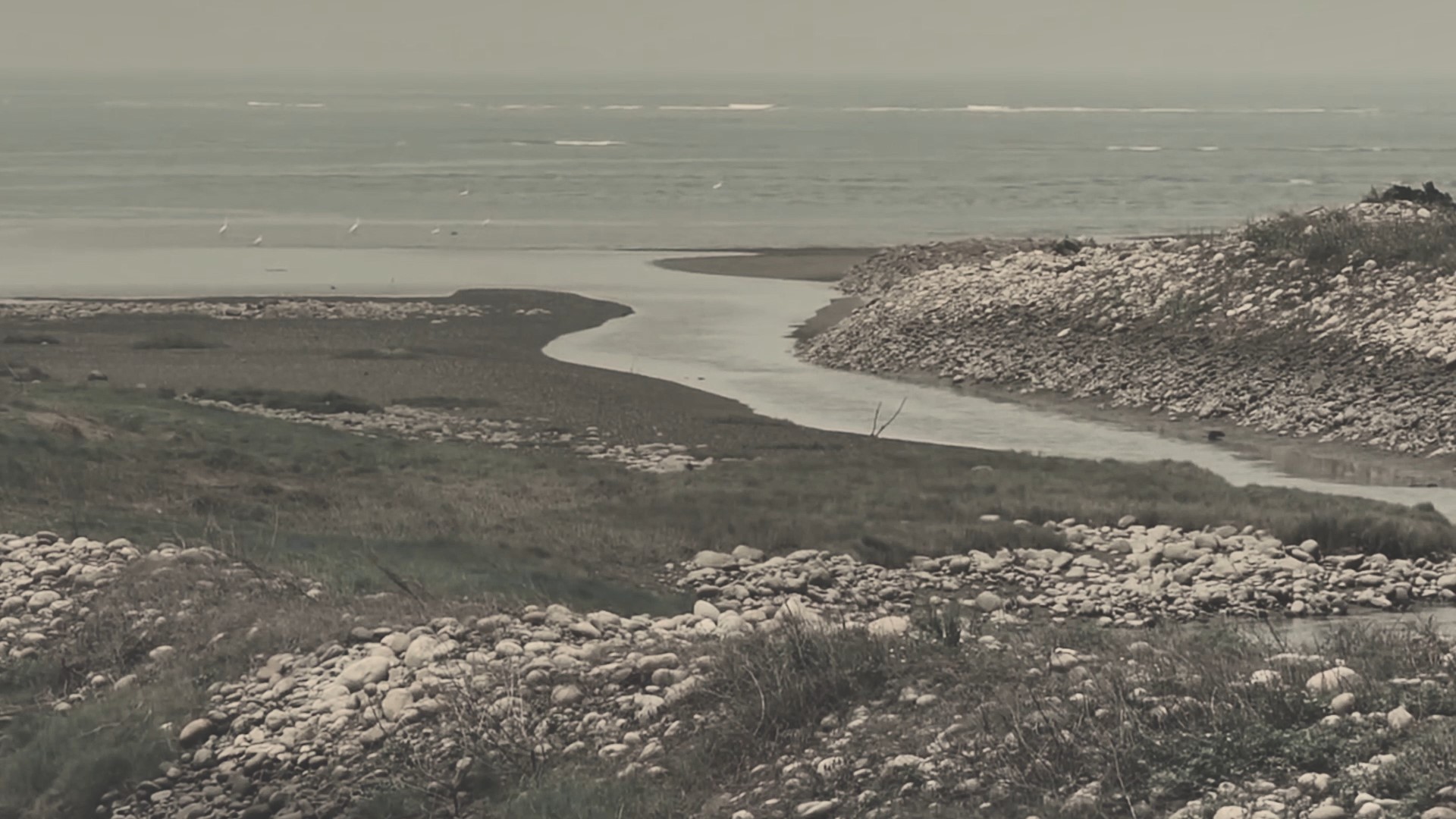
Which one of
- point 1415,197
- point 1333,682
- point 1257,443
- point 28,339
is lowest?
point 1257,443

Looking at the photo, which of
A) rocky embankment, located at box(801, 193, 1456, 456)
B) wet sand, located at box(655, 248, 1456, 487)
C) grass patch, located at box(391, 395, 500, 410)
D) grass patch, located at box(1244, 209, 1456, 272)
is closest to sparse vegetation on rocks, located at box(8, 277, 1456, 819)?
wet sand, located at box(655, 248, 1456, 487)

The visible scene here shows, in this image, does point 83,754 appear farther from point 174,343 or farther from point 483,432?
point 174,343

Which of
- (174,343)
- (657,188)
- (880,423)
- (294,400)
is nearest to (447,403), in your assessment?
(294,400)

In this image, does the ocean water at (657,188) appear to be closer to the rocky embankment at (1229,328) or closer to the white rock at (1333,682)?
the rocky embankment at (1229,328)

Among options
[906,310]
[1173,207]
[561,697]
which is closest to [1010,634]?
[561,697]

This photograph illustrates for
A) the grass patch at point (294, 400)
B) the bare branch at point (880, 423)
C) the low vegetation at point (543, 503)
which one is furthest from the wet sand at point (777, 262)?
the low vegetation at point (543, 503)

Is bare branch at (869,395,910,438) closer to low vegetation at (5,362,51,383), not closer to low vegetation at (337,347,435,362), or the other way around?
low vegetation at (337,347,435,362)

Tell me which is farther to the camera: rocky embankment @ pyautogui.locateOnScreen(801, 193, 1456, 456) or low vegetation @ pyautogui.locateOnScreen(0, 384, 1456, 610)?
rocky embankment @ pyautogui.locateOnScreen(801, 193, 1456, 456)
